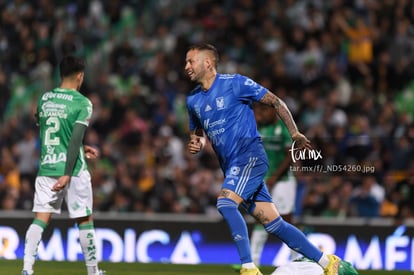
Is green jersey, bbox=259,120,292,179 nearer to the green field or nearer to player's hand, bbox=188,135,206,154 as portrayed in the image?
the green field

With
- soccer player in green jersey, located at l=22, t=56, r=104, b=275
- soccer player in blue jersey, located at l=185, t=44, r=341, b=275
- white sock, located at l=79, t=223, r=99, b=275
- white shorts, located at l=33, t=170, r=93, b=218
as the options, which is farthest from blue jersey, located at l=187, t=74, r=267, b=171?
white sock, located at l=79, t=223, r=99, b=275

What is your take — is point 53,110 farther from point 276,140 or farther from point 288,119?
point 276,140

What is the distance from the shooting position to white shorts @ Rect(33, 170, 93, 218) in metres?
9.20

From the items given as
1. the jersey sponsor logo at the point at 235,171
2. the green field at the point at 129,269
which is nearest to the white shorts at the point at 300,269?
the jersey sponsor logo at the point at 235,171

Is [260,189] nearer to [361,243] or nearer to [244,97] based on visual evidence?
[244,97]

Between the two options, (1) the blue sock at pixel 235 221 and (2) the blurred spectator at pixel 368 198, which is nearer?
(1) the blue sock at pixel 235 221

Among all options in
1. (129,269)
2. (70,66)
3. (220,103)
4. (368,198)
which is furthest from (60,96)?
(368,198)

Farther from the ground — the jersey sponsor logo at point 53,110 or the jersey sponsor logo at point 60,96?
the jersey sponsor logo at point 60,96

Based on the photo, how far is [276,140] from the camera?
12625mm

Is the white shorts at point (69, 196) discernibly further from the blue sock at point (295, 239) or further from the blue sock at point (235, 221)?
the blue sock at point (295, 239)

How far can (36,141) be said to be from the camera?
697 inches

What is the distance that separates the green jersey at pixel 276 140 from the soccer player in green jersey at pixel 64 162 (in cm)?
380

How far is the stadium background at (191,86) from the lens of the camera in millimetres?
15281

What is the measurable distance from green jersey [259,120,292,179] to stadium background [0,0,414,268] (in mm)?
706
